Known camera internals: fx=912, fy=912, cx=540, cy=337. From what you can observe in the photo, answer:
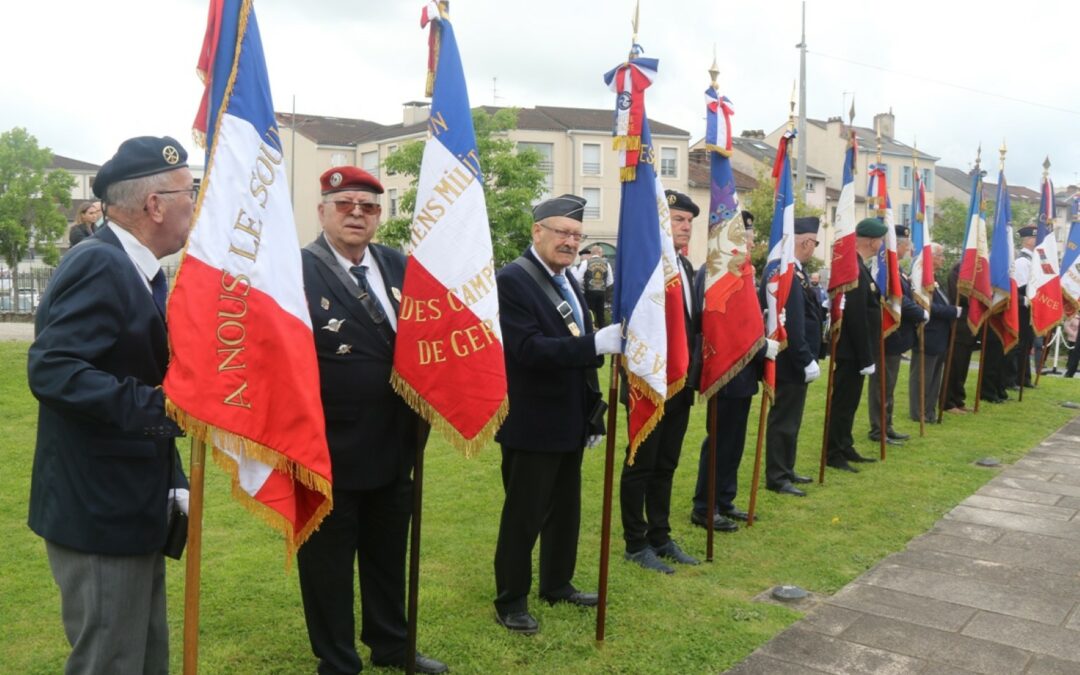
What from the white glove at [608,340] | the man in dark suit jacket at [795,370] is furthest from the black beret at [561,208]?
the man in dark suit jacket at [795,370]

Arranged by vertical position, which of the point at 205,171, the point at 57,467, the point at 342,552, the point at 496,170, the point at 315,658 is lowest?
the point at 315,658

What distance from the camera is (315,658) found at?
446 cm

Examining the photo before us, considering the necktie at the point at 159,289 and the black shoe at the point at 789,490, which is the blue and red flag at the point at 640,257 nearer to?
the necktie at the point at 159,289

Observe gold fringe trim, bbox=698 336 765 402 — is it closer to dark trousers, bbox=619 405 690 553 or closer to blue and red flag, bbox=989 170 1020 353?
dark trousers, bbox=619 405 690 553

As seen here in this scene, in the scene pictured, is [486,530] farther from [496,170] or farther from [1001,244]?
[496,170]

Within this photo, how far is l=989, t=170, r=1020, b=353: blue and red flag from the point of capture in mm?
12523

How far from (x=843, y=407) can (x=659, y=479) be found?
383 centimetres

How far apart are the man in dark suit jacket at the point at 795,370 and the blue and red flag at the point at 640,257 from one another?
10.5 feet

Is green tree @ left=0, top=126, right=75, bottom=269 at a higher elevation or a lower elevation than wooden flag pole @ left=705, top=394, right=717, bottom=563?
higher

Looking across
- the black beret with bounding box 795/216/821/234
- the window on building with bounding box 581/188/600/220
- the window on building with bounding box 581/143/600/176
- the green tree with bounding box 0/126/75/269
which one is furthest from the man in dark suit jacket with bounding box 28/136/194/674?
the window on building with bounding box 581/143/600/176

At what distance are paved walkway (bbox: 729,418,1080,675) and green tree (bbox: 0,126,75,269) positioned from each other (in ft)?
134

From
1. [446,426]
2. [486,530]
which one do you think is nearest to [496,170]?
[486,530]

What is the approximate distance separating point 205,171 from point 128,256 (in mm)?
378

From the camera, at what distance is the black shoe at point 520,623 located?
4.82m
